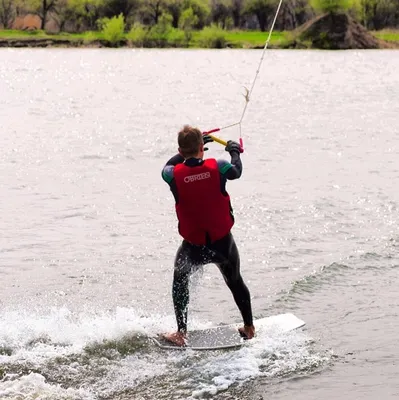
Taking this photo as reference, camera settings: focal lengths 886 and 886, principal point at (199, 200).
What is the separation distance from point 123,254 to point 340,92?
1161 inches

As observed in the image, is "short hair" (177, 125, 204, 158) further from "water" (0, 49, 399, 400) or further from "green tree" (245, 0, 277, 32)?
"green tree" (245, 0, 277, 32)

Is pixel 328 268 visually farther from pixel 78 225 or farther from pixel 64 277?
pixel 78 225

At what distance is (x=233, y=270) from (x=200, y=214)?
0.60 m

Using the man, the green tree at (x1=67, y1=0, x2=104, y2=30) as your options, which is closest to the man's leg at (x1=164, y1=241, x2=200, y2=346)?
the man

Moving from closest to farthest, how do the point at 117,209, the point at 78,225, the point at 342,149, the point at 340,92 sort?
the point at 78,225 < the point at 117,209 < the point at 342,149 < the point at 340,92

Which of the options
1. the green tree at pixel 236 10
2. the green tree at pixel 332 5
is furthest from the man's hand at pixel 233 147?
the green tree at pixel 236 10

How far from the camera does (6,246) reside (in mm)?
11344

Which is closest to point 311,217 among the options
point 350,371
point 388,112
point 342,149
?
point 350,371

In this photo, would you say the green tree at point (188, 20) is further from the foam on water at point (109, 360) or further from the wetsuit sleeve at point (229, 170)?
the wetsuit sleeve at point (229, 170)

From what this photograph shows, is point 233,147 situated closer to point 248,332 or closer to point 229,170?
point 229,170

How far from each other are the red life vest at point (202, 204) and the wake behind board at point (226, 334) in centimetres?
92

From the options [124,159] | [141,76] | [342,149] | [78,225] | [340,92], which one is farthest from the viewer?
[141,76]

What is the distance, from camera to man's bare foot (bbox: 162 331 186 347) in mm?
7551

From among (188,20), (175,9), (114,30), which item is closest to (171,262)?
(114,30)
